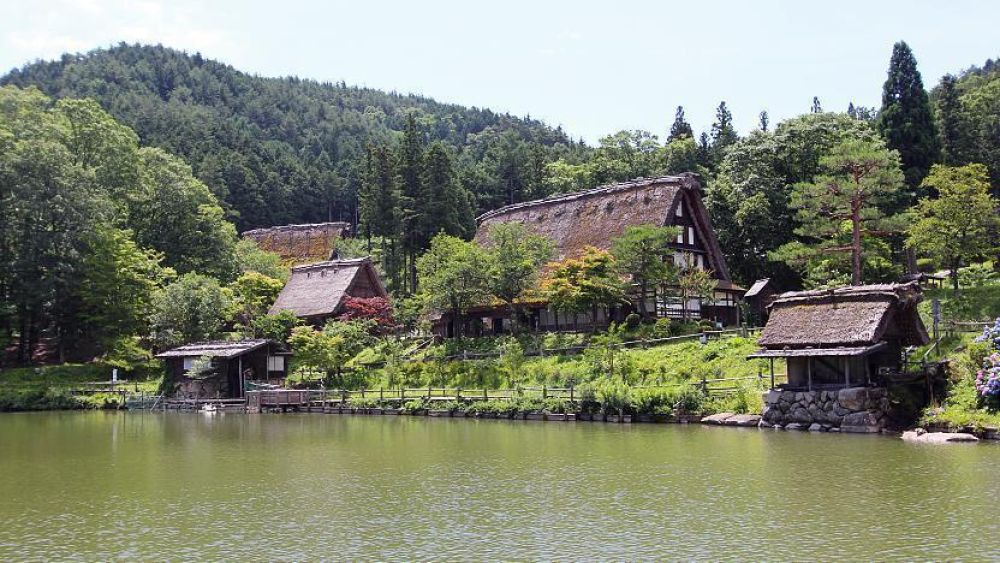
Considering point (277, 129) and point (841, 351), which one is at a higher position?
point (277, 129)

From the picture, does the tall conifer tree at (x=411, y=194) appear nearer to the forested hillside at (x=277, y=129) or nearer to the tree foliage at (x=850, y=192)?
the forested hillside at (x=277, y=129)

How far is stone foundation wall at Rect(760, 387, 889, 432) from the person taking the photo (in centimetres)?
2602

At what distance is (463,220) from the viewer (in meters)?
65.6

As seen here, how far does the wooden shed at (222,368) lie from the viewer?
4378 cm

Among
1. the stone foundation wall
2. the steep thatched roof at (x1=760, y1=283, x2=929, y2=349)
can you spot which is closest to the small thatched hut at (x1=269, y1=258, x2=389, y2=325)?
the steep thatched roof at (x1=760, y1=283, x2=929, y2=349)

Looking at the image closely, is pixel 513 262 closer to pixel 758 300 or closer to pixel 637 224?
pixel 637 224

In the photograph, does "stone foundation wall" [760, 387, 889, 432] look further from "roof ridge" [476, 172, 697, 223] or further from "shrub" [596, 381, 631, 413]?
"roof ridge" [476, 172, 697, 223]

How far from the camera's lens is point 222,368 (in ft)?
145

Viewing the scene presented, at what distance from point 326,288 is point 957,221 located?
1390 inches

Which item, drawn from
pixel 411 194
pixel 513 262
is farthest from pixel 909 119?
pixel 411 194

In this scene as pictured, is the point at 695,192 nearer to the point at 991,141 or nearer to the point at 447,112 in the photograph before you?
the point at 991,141

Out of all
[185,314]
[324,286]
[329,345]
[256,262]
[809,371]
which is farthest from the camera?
[256,262]

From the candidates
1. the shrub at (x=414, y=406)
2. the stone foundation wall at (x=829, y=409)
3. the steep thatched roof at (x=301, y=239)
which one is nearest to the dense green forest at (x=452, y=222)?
the steep thatched roof at (x=301, y=239)

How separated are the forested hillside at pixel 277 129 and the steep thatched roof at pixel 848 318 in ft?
161
